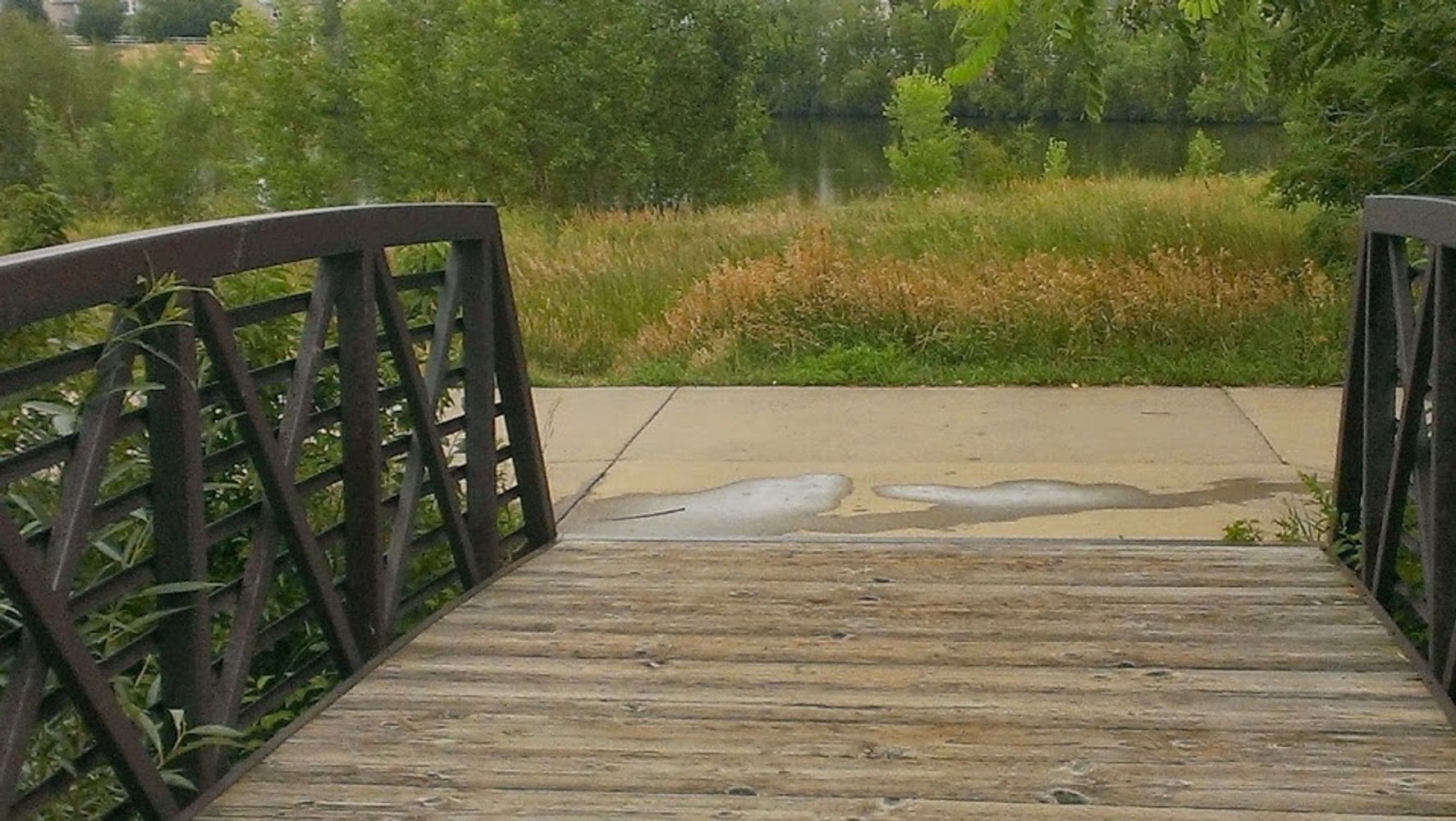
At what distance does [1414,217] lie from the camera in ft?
12.7

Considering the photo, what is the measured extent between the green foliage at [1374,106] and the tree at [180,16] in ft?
196

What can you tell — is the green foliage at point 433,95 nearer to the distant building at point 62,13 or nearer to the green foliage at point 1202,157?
the green foliage at point 1202,157

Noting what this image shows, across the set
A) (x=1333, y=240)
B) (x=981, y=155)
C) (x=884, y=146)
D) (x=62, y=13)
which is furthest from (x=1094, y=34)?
(x=62, y=13)

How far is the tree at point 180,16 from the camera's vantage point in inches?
2709

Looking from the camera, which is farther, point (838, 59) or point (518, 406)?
point (838, 59)

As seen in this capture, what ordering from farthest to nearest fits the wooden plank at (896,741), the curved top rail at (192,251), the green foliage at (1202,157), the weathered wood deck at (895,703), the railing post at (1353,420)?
the green foliage at (1202,157) < the railing post at (1353,420) < the wooden plank at (896,741) < the weathered wood deck at (895,703) < the curved top rail at (192,251)

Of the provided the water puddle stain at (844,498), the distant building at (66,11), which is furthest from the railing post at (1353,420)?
the distant building at (66,11)

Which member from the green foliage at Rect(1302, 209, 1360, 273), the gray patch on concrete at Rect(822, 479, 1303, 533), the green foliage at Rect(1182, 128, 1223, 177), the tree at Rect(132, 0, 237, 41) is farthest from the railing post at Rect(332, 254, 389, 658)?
the tree at Rect(132, 0, 237, 41)

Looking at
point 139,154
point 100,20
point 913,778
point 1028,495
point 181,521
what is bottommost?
point 139,154

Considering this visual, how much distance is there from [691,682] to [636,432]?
588cm

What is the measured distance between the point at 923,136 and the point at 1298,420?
47792mm

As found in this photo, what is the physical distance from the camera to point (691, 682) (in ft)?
12.2

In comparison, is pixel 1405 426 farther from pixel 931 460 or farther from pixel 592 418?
pixel 592 418

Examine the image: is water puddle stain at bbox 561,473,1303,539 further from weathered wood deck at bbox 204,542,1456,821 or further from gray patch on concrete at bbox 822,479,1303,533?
weathered wood deck at bbox 204,542,1456,821
